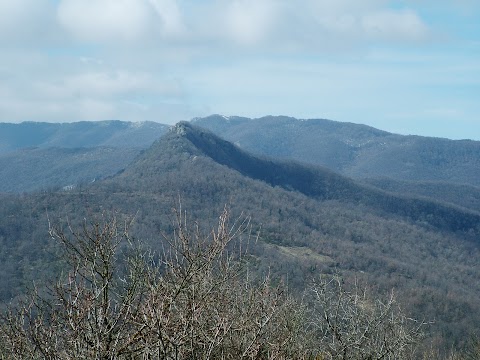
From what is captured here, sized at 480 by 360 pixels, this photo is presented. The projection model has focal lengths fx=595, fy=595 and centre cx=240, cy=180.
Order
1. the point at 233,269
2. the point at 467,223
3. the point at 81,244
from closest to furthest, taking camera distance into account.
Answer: the point at 81,244 → the point at 233,269 → the point at 467,223

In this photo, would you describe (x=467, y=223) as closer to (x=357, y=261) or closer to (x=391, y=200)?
(x=391, y=200)

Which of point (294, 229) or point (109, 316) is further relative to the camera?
point (294, 229)

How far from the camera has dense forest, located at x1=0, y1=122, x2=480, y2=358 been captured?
83.9m

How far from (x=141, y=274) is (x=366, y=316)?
25.5 feet

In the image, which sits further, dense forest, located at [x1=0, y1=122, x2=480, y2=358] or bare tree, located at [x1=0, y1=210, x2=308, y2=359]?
dense forest, located at [x1=0, y1=122, x2=480, y2=358]

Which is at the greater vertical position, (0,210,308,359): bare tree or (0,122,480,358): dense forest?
(0,210,308,359): bare tree

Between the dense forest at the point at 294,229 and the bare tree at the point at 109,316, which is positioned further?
the dense forest at the point at 294,229

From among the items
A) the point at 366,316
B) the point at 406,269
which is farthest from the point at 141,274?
the point at 406,269

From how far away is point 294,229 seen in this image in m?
147

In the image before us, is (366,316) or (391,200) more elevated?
(366,316)

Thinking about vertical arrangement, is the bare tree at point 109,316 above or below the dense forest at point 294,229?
above

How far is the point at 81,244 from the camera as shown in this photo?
8.95 meters

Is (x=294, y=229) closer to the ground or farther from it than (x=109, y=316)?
closer to the ground

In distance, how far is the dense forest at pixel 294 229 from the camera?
8388 centimetres
